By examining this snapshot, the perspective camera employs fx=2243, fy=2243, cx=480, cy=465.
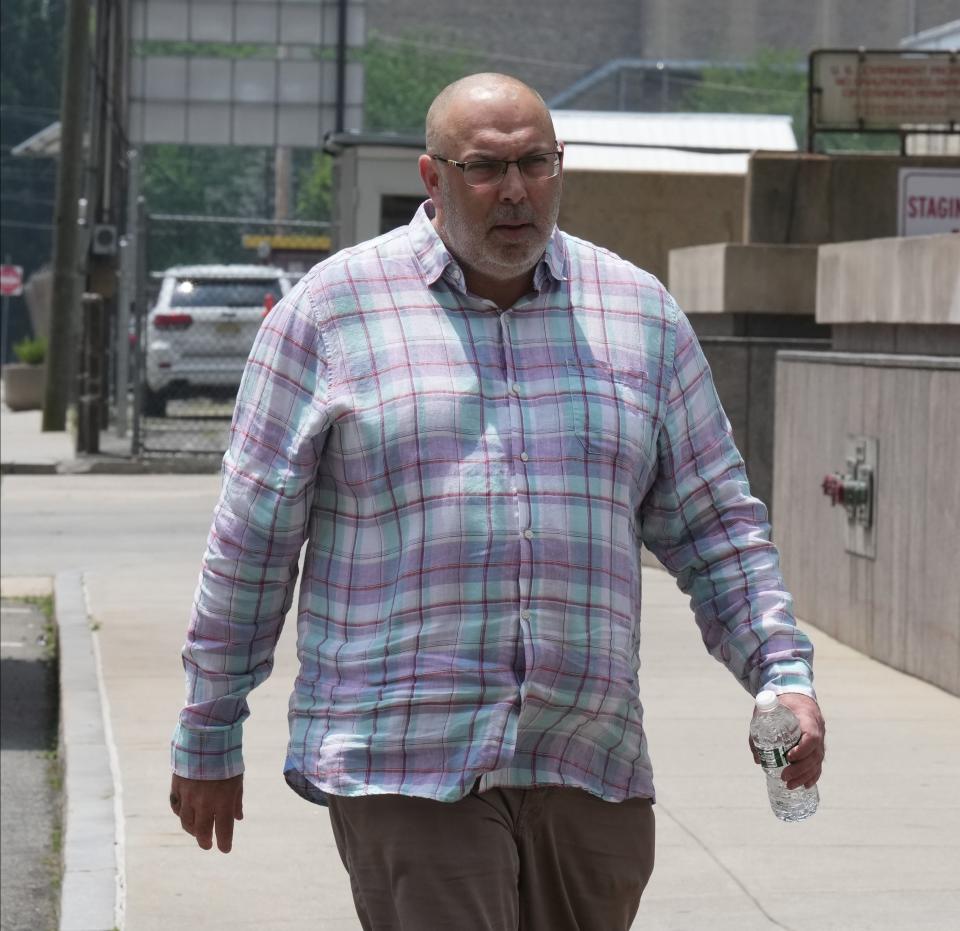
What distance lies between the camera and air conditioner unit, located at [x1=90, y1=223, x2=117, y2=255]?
925 inches

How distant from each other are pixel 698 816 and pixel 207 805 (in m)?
3.12

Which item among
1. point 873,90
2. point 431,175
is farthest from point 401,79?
point 431,175

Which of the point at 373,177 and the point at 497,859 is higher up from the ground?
the point at 373,177

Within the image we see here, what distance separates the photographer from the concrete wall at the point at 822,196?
12.9 meters

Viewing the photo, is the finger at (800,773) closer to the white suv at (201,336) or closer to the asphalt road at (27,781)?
the asphalt road at (27,781)

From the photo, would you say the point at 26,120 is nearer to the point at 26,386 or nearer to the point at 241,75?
the point at 26,386

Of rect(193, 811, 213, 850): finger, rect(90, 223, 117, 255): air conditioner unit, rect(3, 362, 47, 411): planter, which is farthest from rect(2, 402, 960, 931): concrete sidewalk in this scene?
rect(3, 362, 47, 411): planter

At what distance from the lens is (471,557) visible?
3314 millimetres

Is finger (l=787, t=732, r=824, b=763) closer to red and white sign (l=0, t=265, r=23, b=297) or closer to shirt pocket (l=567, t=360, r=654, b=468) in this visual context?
shirt pocket (l=567, t=360, r=654, b=468)

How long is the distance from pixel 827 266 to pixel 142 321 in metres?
12.2

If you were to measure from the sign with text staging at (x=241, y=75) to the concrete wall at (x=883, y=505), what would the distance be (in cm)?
1989

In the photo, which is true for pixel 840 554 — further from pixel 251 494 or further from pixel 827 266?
pixel 251 494

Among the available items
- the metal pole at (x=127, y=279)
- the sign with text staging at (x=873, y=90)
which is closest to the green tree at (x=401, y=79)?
the metal pole at (x=127, y=279)

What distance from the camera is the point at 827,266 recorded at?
1046 centimetres
